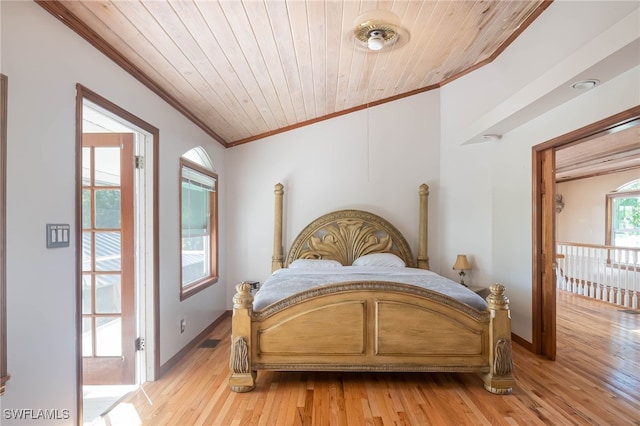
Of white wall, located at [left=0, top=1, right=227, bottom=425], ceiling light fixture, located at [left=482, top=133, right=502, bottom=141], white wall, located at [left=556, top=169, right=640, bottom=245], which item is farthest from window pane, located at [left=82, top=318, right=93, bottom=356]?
white wall, located at [left=556, top=169, right=640, bottom=245]

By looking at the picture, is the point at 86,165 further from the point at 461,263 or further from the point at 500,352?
the point at 461,263

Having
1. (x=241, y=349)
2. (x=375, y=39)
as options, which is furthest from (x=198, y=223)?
(x=375, y=39)

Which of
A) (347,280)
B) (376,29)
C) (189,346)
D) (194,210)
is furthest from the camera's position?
(194,210)

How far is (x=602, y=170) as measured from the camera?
6582 millimetres

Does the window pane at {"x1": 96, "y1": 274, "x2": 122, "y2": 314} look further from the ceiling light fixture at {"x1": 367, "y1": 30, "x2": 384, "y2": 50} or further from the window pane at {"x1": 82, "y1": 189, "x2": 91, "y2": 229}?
the ceiling light fixture at {"x1": 367, "y1": 30, "x2": 384, "y2": 50}

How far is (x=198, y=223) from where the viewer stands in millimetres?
3744

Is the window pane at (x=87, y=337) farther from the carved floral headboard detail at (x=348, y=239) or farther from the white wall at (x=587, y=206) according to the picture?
the white wall at (x=587, y=206)

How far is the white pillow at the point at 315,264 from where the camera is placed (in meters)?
3.76

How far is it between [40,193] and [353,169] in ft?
11.1

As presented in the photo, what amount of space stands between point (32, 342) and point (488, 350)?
2762 millimetres

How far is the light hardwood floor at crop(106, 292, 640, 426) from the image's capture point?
83.4 inches

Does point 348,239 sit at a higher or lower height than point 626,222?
lower

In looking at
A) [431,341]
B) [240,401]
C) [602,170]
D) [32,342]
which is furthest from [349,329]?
[602,170]

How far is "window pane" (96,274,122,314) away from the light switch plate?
950 millimetres
